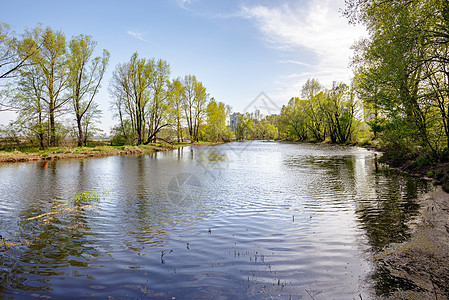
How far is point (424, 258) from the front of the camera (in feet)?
14.9

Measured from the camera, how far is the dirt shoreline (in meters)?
3.54

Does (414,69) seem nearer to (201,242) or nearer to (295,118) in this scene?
(201,242)

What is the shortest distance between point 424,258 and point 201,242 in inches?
169

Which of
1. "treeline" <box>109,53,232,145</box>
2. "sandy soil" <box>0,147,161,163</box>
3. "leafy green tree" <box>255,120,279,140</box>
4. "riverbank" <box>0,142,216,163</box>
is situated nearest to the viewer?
"sandy soil" <box>0,147,161,163</box>

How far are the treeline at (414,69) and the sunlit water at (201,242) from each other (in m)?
4.31

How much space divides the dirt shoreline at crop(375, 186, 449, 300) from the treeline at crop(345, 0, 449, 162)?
6.85 meters

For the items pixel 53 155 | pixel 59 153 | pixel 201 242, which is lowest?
pixel 201 242

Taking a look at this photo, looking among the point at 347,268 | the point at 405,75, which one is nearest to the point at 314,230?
the point at 347,268

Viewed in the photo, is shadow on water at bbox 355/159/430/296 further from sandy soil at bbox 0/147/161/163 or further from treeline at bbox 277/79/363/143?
treeline at bbox 277/79/363/143

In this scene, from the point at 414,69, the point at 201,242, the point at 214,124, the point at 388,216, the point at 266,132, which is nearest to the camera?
the point at 201,242

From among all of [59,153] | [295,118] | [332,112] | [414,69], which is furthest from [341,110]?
[59,153]

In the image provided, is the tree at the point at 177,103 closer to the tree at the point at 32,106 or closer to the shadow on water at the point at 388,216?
the tree at the point at 32,106

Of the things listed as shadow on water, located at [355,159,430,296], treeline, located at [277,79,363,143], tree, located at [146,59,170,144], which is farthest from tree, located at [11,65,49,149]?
treeline, located at [277,79,363,143]

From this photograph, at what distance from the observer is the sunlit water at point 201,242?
3.81 meters
